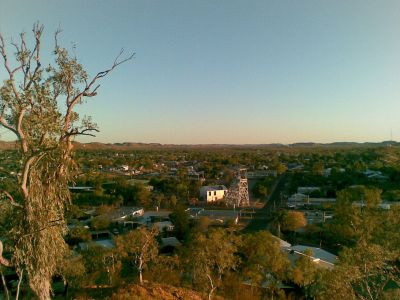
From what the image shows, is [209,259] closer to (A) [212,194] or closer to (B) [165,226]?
(B) [165,226]

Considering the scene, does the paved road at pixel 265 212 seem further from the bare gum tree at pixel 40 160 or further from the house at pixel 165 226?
the bare gum tree at pixel 40 160

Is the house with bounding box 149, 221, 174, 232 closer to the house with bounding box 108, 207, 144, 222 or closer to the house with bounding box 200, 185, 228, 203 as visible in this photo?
the house with bounding box 108, 207, 144, 222

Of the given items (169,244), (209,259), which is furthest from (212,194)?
(209,259)

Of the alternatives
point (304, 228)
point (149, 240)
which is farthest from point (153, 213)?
point (149, 240)

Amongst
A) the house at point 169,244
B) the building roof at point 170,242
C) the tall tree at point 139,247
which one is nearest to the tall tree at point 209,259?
the tall tree at point 139,247

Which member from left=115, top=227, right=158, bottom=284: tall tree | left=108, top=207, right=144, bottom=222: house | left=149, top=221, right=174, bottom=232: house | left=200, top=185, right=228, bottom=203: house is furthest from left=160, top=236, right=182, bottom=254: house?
left=200, top=185, right=228, bottom=203: house

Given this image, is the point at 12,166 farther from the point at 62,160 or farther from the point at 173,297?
the point at 173,297

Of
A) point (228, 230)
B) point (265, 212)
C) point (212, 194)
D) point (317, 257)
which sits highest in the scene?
point (228, 230)

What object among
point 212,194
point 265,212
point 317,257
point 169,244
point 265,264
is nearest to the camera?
point 265,264
